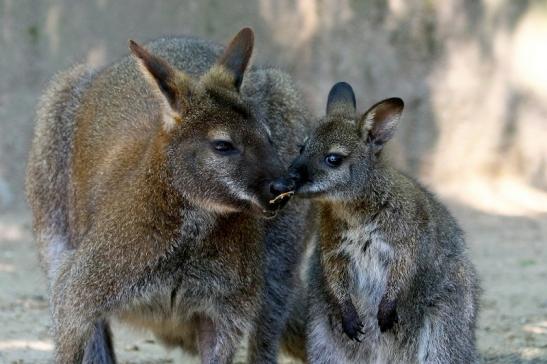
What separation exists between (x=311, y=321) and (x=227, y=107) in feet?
5.23

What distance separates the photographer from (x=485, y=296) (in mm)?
9828

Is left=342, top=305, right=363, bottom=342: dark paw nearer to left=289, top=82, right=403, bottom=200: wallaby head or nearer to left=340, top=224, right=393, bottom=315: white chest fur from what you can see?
left=340, top=224, right=393, bottom=315: white chest fur

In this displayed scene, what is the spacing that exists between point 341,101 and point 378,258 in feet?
3.39

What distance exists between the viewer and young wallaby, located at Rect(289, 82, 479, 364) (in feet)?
22.0

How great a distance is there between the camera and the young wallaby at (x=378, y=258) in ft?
22.0

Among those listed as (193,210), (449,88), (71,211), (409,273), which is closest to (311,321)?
(409,273)

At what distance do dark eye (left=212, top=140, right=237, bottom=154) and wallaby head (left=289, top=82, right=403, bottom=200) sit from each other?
0.36 meters

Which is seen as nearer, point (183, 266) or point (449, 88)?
point (183, 266)

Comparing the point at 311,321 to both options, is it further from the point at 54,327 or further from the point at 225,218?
the point at 54,327

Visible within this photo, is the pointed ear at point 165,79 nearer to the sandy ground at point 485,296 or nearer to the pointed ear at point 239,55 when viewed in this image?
the pointed ear at point 239,55

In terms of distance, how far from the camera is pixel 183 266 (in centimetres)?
643

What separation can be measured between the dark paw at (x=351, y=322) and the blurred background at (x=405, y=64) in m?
5.44

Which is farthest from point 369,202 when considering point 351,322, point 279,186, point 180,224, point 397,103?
point 180,224

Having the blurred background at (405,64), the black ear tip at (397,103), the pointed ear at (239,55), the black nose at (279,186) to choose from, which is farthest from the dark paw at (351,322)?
Answer: the blurred background at (405,64)
